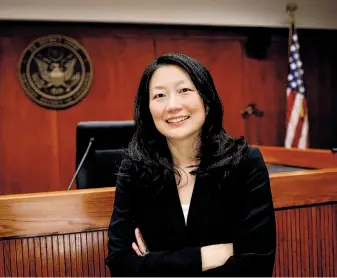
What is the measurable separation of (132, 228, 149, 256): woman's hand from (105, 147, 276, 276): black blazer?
0.02m

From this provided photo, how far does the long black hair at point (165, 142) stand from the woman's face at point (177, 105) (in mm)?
24

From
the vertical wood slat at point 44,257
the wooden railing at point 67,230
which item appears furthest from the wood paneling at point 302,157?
the vertical wood slat at point 44,257

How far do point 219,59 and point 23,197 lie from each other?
3.79 meters

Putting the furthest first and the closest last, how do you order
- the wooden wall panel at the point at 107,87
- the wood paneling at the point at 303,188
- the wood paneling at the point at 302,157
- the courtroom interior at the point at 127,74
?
1. the wooden wall panel at the point at 107,87
2. the courtroom interior at the point at 127,74
3. the wood paneling at the point at 302,157
4. the wood paneling at the point at 303,188

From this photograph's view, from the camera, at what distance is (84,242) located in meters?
1.75

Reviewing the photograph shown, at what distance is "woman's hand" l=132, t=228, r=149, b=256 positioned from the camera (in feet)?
4.30

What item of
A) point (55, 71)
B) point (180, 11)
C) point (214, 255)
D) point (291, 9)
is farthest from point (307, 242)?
point (291, 9)

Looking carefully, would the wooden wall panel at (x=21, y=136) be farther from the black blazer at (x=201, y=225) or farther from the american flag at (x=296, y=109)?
the black blazer at (x=201, y=225)

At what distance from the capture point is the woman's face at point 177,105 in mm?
1255

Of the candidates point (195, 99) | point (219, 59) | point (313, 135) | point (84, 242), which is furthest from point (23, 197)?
point (313, 135)

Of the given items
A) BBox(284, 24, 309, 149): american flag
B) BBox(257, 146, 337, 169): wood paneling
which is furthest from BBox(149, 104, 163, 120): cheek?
BBox(284, 24, 309, 149): american flag

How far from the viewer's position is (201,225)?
126cm

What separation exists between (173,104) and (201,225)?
15.8 inches

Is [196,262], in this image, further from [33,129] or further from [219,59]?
[219,59]
